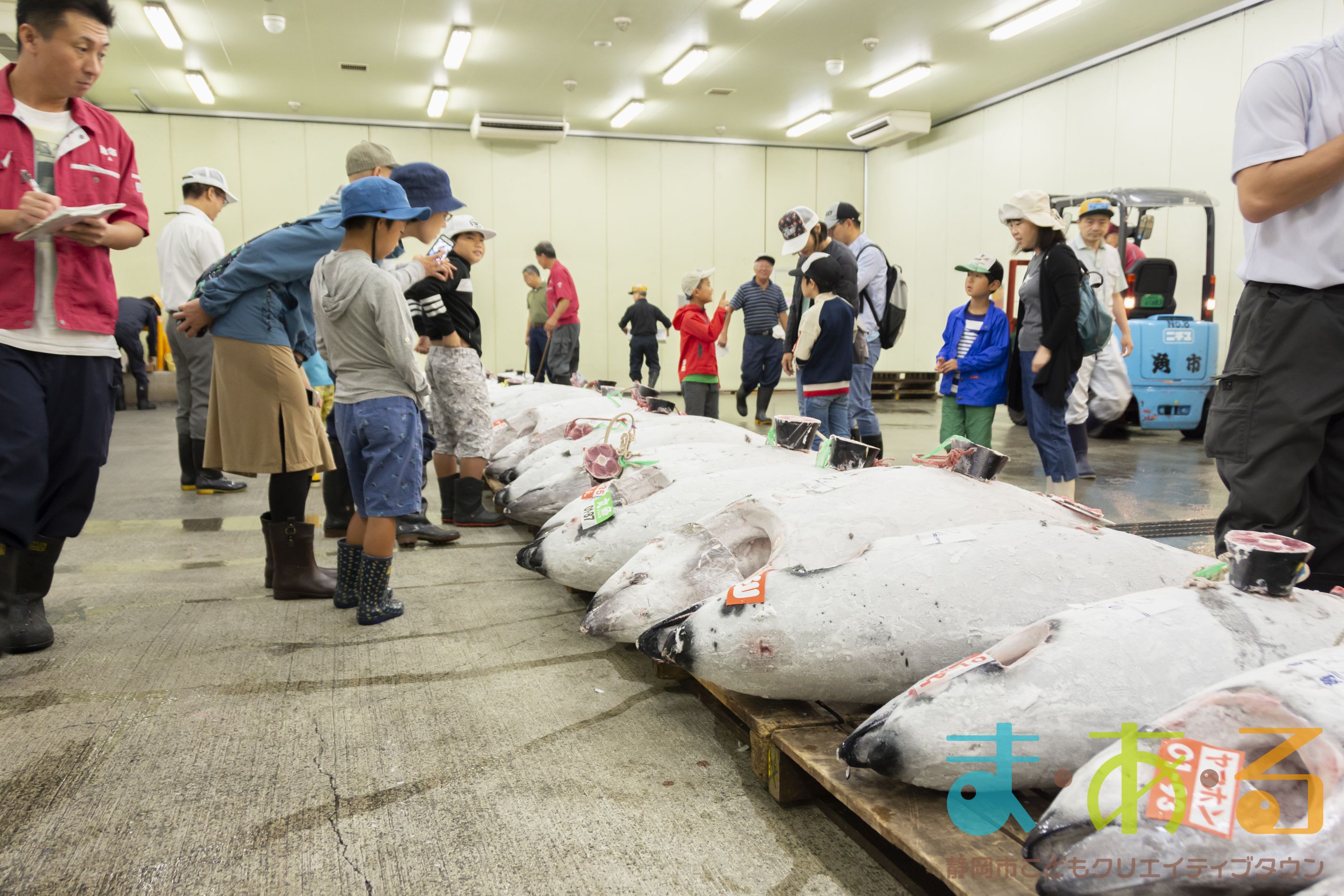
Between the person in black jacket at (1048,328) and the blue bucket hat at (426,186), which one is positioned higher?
the blue bucket hat at (426,186)

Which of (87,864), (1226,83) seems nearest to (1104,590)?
(87,864)

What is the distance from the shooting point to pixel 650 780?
2.16 metres

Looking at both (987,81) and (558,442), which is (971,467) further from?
(987,81)

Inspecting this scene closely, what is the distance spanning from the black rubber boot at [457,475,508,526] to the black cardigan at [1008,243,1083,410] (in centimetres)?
298

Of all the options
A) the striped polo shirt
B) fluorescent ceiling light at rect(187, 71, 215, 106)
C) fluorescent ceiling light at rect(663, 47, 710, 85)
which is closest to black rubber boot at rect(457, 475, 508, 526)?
the striped polo shirt

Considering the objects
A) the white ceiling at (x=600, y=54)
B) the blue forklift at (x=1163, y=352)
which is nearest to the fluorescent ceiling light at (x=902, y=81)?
the white ceiling at (x=600, y=54)

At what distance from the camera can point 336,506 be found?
4.84 meters

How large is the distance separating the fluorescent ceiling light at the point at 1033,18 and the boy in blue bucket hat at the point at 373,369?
32.3ft

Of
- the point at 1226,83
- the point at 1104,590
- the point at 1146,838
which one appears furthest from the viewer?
the point at 1226,83

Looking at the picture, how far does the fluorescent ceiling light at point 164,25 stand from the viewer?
10.4 meters

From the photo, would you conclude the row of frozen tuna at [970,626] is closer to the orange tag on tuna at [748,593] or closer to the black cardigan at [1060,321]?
the orange tag on tuna at [748,593]

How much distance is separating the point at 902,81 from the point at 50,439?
13244mm

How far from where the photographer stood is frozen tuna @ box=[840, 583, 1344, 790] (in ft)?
5.24

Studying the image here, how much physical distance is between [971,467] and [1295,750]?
5.17ft
